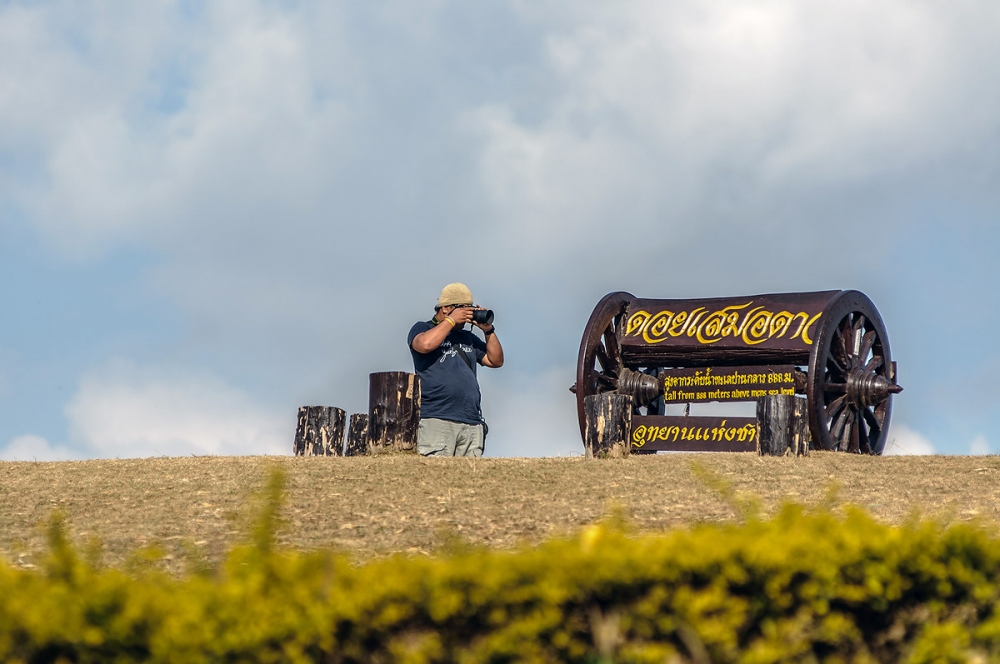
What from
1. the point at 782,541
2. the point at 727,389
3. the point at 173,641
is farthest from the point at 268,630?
the point at 727,389

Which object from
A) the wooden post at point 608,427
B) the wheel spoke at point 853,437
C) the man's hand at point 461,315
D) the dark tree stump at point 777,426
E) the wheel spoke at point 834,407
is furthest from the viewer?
the wheel spoke at point 853,437

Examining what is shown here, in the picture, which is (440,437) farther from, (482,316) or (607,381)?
(607,381)

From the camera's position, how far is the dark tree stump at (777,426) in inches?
520

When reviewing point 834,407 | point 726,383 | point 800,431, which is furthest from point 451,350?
point 834,407

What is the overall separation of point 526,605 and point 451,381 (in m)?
8.53

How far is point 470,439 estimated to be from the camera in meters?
13.1

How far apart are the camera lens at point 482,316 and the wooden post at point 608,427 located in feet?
5.13

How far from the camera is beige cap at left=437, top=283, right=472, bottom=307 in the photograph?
519 inches

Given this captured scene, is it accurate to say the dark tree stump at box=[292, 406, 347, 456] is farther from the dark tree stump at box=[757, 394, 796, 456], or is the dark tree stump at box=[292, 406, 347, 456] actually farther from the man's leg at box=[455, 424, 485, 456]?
the dark tree stump at box=[757, 394, 796, 456]

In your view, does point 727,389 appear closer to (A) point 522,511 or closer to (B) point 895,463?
(B) point 895,463

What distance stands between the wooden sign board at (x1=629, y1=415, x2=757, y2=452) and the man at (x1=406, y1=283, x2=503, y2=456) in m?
3.86

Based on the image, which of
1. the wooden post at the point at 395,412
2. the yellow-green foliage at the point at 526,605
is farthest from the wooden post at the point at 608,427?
the yellow-green foliage at the point at 526,605

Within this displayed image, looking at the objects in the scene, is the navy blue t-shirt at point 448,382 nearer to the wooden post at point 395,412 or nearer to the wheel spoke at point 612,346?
the wooden post at point 395,412

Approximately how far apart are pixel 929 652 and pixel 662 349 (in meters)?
11.6
